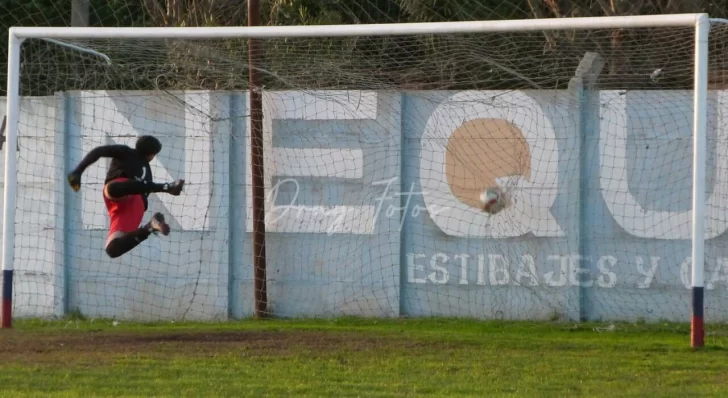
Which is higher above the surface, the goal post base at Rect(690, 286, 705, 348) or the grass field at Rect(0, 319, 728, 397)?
the goal post base at Rect(690, 286, 705, 348)

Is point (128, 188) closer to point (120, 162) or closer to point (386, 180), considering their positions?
point (120, 162)

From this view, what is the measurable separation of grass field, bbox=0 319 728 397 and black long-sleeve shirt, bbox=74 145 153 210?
150 cm

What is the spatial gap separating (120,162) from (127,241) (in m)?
0.72

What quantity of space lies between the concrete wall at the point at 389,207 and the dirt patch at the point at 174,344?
151 centimetres

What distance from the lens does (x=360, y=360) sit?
9.26 metres

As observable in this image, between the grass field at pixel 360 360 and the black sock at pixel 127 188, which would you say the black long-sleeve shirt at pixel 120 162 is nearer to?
the black sock at pixel 127 188

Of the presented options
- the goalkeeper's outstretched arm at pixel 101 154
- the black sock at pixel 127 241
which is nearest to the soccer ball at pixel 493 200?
the black sock at pixel 127 241

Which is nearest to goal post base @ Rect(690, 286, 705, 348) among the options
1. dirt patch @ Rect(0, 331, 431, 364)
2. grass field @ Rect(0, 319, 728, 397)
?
grass field @ Rect(0, 319, 728, 397)

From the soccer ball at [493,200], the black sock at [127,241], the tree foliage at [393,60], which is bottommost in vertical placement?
Result: the black sock at [127,241]

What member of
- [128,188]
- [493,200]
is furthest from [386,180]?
[128,188]

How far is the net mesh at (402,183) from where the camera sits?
11.6m

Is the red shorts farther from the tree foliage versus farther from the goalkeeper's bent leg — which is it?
the tree foliage

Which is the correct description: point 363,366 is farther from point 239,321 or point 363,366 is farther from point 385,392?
point 239,321

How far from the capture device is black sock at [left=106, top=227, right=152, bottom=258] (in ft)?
33.5
